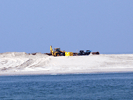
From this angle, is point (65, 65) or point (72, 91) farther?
point (65, 65)

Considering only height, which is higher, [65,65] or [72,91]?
[65,65]

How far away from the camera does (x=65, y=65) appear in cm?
5162

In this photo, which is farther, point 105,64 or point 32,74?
point 105,64

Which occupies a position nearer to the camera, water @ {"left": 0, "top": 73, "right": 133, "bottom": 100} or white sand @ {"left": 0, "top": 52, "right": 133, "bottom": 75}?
water @ {"left": 0, "top": 73, "right": 133, "bottom": 100}

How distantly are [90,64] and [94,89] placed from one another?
21.2m

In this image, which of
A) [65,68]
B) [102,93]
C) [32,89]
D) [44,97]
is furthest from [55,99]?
[65,68]

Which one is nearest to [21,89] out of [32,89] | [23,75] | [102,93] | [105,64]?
[32,89]

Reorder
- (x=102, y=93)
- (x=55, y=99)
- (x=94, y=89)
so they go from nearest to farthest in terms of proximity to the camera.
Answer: (x=55, y=99) → (x=102, y=93) → (x=94, y=89)

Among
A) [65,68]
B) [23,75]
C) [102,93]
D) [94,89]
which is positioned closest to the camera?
[102,93]

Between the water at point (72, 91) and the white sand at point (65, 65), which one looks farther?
the white sand at point (65, 65)

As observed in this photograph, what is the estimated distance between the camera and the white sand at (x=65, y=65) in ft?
161

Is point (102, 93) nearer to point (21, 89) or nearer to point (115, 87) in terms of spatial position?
point (115, 87)

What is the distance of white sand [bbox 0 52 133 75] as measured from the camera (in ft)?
161

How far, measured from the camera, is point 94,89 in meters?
30.8
